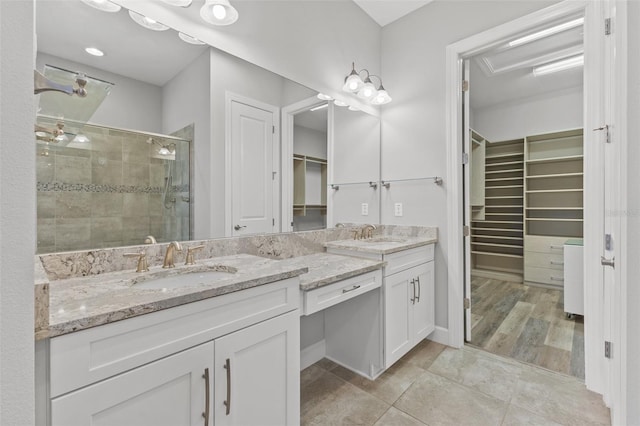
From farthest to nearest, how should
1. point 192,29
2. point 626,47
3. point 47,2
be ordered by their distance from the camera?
1. point 192,29
2. point 47,2
3. point 626,47

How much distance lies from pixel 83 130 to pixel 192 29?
2.48 feet

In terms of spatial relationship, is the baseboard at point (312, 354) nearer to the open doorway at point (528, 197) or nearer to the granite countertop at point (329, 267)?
the granite countertop at point (329, 267)

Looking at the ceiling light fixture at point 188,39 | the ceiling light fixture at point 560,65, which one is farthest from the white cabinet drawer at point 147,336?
the ceiling light fixture at point 560,65

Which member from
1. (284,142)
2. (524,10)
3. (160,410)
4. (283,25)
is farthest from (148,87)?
(524,10)

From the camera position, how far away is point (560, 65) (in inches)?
130

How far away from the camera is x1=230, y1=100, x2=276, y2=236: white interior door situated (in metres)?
1.67

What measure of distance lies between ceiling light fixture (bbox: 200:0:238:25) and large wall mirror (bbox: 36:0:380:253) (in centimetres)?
15

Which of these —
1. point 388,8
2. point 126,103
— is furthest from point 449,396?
point 388,8

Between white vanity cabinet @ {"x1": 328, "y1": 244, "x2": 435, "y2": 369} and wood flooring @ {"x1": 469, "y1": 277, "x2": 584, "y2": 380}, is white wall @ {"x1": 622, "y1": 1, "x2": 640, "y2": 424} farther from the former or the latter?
wood flooring @ {"x1": 469, "y1": 277, "x2": 584, "y2": 380}

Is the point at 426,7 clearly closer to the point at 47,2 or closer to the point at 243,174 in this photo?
the point at 243,174

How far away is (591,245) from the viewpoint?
1709 mm

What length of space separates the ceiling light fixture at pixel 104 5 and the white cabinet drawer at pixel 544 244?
4.84 m

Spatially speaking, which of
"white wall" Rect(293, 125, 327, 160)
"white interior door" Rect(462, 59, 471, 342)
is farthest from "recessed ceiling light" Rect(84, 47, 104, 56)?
"white interior door" Rect(462, 59, 471, 342)

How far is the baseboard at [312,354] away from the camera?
79.2 inches
